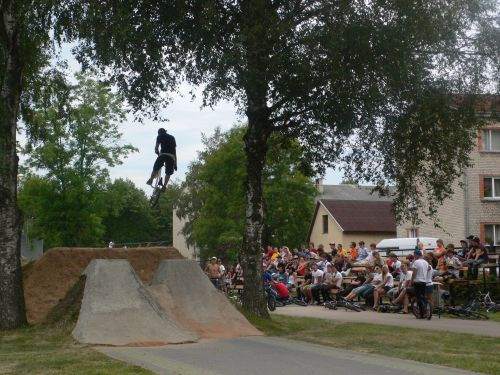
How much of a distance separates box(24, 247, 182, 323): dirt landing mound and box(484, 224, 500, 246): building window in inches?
1451

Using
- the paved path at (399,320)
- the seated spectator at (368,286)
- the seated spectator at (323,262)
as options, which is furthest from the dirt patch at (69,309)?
the seated spectator at (323,262)

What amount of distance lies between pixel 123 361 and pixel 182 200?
73.9 metres

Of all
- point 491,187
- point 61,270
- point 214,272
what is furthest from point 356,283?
point 491,187

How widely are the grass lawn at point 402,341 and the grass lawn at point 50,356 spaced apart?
433 cm

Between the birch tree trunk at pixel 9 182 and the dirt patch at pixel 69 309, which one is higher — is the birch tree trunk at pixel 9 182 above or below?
above

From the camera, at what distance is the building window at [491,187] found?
168 ft

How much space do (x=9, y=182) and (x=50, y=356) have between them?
5.97m

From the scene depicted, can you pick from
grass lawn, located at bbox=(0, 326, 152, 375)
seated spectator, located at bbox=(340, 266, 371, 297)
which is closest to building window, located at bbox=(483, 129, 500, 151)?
seated spectator, located at bbox=(340, 266, 371, 297)

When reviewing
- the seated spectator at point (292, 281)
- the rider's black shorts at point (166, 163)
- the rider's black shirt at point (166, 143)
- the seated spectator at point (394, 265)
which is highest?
the rider's black shirt at point (166, 143)

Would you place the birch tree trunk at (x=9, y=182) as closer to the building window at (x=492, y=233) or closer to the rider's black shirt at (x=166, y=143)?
the rider's black shirt at (x=166, y=143)

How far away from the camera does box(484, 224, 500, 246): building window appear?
50.7 meters

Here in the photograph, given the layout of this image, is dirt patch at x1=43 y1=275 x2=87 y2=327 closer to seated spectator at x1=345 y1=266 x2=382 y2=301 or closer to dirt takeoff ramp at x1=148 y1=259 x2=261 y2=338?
dirt takeoff ramp at x1=148 y1=259 x2=261 y2=338

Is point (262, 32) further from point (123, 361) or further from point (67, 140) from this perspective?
point (67, 140)

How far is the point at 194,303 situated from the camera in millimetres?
16188
